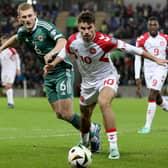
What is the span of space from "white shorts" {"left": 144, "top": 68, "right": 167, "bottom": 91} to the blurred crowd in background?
2000 centimetres

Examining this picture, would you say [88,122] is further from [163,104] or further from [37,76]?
[37,76]

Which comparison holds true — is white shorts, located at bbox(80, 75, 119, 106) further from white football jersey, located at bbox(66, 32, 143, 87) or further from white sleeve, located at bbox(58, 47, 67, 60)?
white sleeve, located at bbox(58, 47, 67, 60)

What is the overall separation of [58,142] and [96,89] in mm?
2554

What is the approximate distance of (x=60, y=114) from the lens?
10.9m

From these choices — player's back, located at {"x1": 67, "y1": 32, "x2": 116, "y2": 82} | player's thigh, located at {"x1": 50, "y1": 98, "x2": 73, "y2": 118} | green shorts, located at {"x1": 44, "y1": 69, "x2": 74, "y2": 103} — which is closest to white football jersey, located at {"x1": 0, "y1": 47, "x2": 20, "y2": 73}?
green shorts, located at {"x1": 44, "y1": 69, "x2": 74, "y2": 103}

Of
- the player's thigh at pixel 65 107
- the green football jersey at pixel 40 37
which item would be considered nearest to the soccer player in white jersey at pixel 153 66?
the player's thigh at pixel 65 107

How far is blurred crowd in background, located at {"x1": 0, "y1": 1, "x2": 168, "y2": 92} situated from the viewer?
1480 inches

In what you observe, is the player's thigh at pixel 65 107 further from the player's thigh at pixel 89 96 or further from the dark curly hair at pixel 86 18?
the dark curly hair at pixel 86 18

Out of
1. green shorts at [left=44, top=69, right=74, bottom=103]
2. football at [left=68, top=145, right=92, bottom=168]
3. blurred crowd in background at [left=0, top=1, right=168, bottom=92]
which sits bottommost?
blurred crowd in background at [left=0, top=1, right=168, bottom=92]

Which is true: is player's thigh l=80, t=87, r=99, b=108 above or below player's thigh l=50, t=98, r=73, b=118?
above

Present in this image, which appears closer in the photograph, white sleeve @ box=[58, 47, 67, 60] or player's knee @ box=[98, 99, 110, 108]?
player's knee @ box=[98, 99, 110, 108]

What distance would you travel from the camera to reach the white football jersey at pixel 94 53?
9.52m

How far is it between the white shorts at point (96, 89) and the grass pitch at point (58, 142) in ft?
2.81

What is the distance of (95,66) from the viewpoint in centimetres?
968
